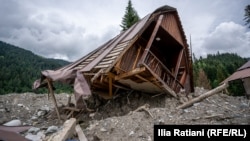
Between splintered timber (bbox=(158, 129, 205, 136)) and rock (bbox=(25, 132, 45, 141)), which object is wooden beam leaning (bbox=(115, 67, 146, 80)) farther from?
rock (bbox=(25, 132, 45, 141))

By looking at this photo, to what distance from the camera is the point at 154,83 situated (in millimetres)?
9398

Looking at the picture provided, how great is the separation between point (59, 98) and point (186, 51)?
31.4 feet

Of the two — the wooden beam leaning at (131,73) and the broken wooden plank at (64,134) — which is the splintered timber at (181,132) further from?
the wooden beam leaning at (131,73)

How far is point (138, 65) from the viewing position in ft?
27.5

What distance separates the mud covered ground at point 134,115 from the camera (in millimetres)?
6781

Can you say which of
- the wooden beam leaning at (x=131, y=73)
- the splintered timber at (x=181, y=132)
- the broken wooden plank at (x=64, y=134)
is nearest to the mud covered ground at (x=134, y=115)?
the broken wooden plank at (x=64, y=134)

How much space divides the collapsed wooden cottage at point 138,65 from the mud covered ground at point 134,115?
1.98 ft

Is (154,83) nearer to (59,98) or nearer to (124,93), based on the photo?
(124,93)

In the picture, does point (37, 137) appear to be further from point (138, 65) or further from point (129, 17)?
point (129, 17)

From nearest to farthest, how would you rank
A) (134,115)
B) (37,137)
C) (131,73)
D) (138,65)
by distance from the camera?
(37,137)
(134,115)
(138,65)
(131,73)

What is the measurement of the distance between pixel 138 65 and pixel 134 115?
1.96 m

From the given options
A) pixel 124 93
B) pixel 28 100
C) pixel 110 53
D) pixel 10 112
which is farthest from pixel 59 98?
pixel 110 53

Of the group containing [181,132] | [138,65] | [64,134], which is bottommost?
[64,134]

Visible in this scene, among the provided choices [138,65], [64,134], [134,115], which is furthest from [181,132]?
[138,65]
